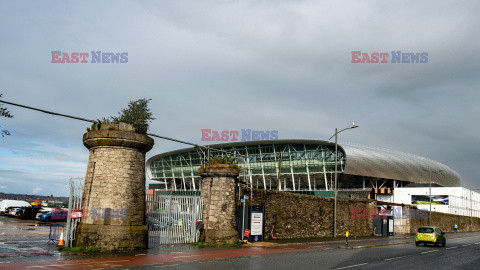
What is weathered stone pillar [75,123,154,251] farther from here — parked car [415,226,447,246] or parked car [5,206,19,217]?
parked car [5,206,19,217]

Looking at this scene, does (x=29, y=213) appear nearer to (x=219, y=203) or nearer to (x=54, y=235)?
(x=54, y=235)

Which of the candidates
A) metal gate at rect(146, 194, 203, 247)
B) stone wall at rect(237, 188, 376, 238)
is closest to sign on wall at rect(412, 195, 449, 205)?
stone wall at rect(237, 188, 376, 238)

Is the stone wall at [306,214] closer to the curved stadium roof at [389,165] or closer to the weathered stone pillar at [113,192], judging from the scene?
the weathered stone pillar at [113,192]

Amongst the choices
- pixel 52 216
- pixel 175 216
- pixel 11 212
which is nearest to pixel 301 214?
pixel 175 216

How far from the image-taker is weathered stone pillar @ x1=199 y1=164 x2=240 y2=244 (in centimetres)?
2189

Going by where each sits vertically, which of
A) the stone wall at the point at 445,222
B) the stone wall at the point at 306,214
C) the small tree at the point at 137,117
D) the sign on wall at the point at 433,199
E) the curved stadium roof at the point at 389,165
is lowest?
the stone wall at the point at 445,222

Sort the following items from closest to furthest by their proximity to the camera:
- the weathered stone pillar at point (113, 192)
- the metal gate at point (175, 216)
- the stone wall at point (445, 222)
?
the weathered stone pillar at point (113, 192) < the metal gate at point (175, 216) < the stone wall at point (445, 222)

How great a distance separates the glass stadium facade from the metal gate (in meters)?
54.9

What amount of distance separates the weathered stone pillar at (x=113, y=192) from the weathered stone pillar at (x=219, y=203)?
5.04 metres

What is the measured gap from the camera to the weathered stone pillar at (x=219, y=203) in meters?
21.9

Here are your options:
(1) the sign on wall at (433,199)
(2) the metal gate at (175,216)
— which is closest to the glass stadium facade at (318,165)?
→ (1) the sign on wall at (433,199)

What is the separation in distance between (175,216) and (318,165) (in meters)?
67.9

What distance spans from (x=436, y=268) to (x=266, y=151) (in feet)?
253

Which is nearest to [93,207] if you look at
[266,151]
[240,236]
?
[240,236]
